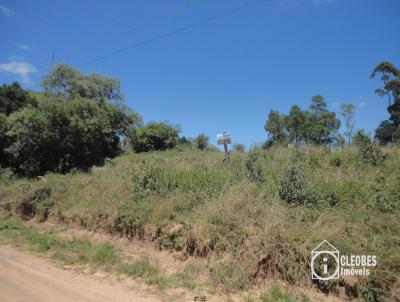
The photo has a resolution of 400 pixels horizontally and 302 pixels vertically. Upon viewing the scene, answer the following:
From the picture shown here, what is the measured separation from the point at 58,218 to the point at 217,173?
6496 mm

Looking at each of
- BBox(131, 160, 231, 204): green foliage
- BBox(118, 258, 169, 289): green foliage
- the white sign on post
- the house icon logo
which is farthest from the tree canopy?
the house icon logo

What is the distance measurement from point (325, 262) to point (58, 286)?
16.1 ft

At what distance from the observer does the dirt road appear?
491 cm

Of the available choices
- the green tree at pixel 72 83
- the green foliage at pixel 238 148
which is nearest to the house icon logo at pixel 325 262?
the green foliage at pixel 238 148

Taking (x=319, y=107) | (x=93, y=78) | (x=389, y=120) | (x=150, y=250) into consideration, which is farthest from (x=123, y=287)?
(x=319, y=107)

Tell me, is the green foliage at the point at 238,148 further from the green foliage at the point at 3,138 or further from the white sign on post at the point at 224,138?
the green foliage at the point at 3,138

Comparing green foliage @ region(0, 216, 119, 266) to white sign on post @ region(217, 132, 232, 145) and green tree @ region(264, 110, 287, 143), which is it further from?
green tree @ region(264, 110, 287, 143)

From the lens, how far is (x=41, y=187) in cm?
1267

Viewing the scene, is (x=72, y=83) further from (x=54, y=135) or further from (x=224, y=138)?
(x=224, y=138)

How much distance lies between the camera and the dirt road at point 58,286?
16.1 feet

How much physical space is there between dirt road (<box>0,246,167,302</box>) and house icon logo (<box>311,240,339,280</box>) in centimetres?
273

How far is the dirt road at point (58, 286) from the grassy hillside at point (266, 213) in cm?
158

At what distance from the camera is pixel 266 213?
621 centimetres

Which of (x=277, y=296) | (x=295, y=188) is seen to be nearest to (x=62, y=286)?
(x=277, y=296)
